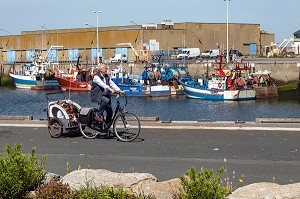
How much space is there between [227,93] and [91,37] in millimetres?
38926

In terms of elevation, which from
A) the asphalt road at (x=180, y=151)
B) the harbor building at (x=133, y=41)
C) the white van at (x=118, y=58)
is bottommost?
the asphalt road at (x=180, y=151)

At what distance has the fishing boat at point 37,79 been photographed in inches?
3100

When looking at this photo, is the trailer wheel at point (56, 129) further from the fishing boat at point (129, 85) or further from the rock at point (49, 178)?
the fishing boat at point (129, 85)

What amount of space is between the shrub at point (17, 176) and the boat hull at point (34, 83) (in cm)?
7172

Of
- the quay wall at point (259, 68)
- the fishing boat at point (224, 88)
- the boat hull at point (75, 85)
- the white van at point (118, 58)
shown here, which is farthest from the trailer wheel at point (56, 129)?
the white van at point (118, 58)

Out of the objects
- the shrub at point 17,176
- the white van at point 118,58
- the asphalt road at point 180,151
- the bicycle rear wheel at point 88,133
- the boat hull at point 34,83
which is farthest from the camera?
the white van at point 118,58

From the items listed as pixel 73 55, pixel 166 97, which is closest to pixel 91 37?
pixel 73 55

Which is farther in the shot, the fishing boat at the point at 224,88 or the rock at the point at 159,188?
the fishing boat at the point at 224,88

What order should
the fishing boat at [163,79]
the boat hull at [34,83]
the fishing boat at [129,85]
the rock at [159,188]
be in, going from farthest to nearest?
the boat hull at [34,83], the fishing boat at [163,79], the fishing boat at [129,85], the rock at [159,188]

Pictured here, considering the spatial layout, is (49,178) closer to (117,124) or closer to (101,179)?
(101,179)

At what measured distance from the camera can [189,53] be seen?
86.5 meters

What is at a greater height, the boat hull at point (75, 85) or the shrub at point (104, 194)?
the boat hull at point (75, 85)

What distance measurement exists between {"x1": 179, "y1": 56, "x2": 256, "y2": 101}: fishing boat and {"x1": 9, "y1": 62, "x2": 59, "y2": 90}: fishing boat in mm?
24010

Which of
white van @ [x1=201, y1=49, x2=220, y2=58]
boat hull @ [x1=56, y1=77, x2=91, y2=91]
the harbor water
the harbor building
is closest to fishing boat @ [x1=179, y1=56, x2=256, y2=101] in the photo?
the harbor water
